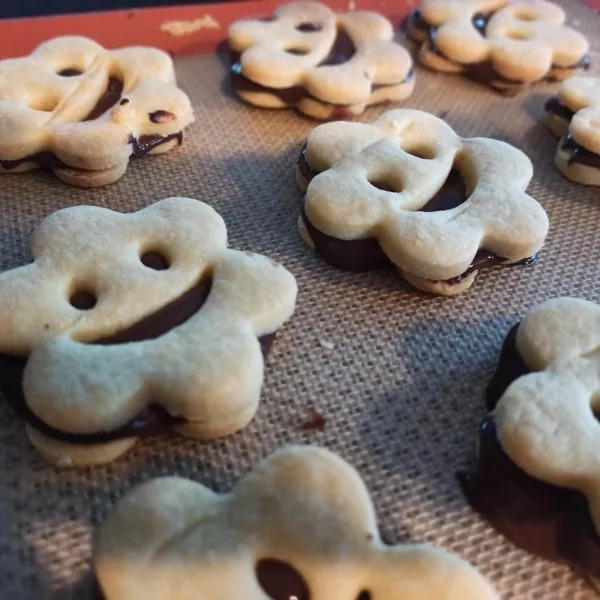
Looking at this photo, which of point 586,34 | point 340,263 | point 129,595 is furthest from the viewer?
point 586,34

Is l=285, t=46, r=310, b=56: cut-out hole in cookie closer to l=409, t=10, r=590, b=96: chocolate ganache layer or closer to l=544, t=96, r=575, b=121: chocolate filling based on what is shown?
l=409, t=10, r=590, b=96: chocolate ganache layer

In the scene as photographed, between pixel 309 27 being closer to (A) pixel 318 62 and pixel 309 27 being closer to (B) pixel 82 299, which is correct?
(A) pixel 318 62

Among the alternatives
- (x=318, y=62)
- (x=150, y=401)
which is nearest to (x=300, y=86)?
(x=318, y=62)

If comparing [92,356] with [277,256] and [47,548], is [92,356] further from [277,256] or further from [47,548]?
[277,256]

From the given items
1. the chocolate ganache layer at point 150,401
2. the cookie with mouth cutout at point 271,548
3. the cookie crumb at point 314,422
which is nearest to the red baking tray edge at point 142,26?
the chocolate ganache layer at point 150,401

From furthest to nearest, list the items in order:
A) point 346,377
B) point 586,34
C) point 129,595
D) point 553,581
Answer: point 586,34 < point 346,377 < point 553,581 < point 129,595

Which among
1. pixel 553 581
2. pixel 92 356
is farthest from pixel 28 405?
pixel 553 581
